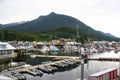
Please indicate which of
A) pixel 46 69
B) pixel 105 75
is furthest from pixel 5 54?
pixel 105 75

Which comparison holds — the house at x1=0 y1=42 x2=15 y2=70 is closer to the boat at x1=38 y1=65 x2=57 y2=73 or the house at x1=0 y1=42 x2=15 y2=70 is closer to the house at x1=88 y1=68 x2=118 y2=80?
the boat at x1=38 y1=65 x2=57 y2=73

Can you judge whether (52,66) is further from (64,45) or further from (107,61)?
(64,45)

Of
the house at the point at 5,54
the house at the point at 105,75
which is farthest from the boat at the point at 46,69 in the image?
the house at the point at 105,75

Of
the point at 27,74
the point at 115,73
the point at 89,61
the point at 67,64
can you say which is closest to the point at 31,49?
the point at 89,61

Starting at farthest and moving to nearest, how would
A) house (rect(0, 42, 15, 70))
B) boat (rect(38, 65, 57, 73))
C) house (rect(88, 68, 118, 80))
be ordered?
house (rect(0, 42, 15, 70))
boat (rect(38, 65, 57, 73))
house (rect(88, 68, 118, 80))

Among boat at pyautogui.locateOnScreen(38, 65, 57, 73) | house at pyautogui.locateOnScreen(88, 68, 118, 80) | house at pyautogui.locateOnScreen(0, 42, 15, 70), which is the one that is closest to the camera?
house at pyautogui.locateOnScreen(88, 68, 118, 80)

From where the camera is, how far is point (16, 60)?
97.2 metres

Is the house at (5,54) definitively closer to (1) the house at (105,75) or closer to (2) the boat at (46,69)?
(2) the boat at (46,69)

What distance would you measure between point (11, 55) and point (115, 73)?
4162cm

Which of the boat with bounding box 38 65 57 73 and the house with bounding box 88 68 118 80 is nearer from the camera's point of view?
the house with bounding box 88 68 118 80

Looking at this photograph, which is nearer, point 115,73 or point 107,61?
point 115,73

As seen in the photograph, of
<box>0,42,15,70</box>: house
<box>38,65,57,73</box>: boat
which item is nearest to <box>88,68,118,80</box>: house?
<box>38,65,57,73</box>: boat

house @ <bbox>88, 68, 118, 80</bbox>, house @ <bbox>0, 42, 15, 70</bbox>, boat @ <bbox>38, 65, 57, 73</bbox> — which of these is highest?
house @ <bbox>0, 42, 15, 70</bbox>

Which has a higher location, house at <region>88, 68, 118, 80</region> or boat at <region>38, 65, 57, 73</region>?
house at <region>88, 68, 118, 80</region>
